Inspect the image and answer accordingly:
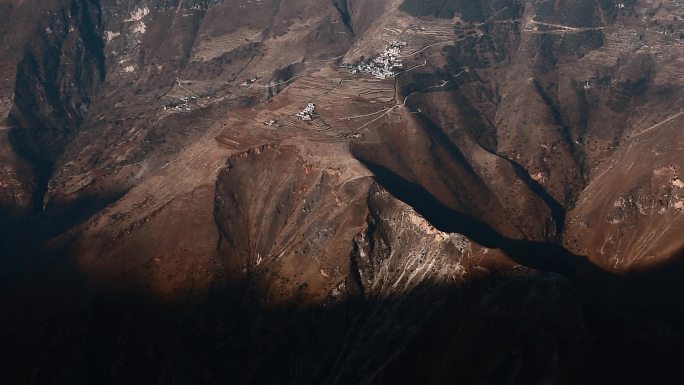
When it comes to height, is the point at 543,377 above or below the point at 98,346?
above

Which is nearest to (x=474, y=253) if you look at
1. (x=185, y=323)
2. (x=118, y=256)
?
(x=185, y=323)

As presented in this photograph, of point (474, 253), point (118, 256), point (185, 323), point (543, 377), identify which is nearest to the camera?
point (543, 377)

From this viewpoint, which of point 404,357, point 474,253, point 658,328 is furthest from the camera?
point 474,253

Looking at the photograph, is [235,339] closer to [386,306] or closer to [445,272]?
[386,306]

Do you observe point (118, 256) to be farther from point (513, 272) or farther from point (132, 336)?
point (513, 272)

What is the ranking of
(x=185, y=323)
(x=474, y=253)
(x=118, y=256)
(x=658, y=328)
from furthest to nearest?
(x=118, y=256), (x=185, y=323), (x=474, y=253), (x=658, y=328)

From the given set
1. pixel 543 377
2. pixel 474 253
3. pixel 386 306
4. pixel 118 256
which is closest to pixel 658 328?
pixel 543 377

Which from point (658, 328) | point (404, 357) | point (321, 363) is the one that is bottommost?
point (321, 363)

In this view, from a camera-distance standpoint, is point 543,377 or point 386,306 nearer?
point 543,377

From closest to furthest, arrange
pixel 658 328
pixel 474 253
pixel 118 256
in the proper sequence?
pixel 658 328 < pixel 474 253 < pixel 118 256
